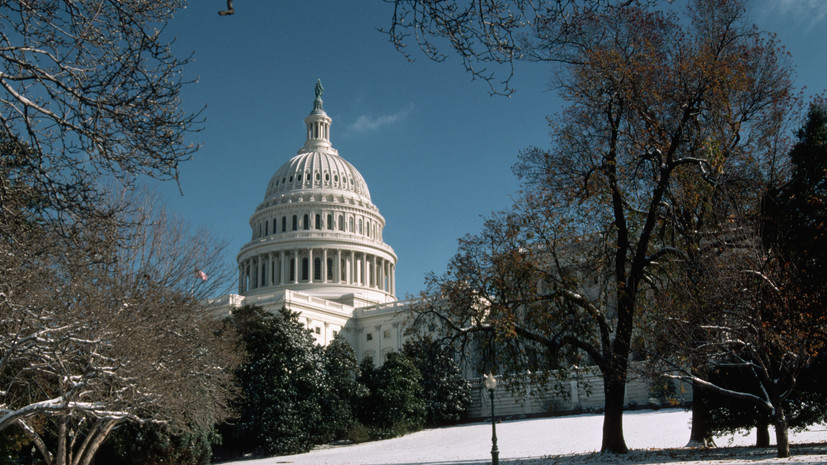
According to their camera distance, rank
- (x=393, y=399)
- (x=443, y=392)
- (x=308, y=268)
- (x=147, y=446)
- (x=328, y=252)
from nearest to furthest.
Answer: (x=147, y=446)
(x=393, y=399)
(x=443, y=392)
(x=308, y=268)
(x=328, y=252)

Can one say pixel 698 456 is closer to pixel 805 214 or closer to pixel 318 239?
pixel 805 214

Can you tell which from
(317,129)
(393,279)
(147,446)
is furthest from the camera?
(317,129)

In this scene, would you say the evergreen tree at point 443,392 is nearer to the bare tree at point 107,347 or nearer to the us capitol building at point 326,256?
the bare tree at point 107,347

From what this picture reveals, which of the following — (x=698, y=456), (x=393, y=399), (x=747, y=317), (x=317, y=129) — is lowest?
(x=698, y=456)

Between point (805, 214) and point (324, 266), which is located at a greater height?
point (324, 266)

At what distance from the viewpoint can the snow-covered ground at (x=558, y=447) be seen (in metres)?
19.6

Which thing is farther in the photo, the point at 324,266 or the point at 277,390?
the point at 324,266

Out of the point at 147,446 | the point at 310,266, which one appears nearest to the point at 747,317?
the point at 147,446

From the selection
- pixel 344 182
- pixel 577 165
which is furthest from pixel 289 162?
pixel 577 165

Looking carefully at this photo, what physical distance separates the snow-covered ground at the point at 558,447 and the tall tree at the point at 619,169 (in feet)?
8.32

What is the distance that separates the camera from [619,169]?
66.2 ft

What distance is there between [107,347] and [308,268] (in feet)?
274

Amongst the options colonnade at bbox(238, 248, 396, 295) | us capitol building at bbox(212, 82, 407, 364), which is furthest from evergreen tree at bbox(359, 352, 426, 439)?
colonnade at bbox(238, 248, 396, 295)

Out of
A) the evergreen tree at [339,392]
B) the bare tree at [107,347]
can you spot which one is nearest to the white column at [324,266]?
the evergreen tree at [339,392]
